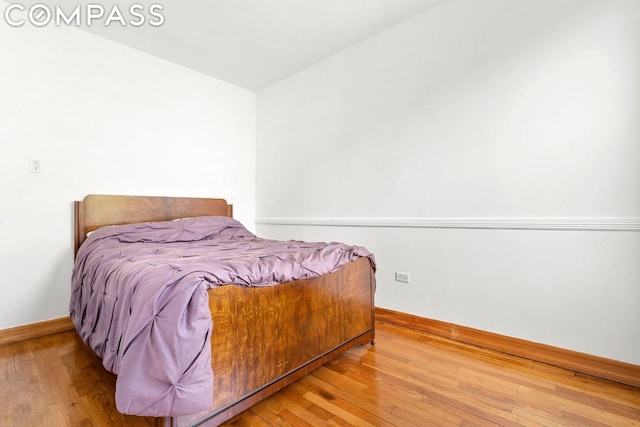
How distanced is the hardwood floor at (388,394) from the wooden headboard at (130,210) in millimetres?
969

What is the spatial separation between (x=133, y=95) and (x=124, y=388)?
266 centimetres

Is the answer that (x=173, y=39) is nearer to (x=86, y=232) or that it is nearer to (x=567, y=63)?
(x=86, y=232)

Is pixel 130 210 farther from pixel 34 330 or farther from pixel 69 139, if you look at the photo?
pixel 34 330

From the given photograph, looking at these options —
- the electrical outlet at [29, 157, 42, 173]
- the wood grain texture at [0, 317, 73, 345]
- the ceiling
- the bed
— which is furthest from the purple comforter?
the ceiling

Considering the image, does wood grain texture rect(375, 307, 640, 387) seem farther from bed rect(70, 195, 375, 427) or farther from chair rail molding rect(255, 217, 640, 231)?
chair rail molding rect(255, 217, 640, 231)

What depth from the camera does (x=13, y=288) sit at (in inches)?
86.7

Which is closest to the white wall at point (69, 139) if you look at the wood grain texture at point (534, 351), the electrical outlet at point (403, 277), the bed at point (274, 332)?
the bed at point (274, 332)

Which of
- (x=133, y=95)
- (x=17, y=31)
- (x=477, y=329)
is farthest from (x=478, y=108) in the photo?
(x=17, y=31)

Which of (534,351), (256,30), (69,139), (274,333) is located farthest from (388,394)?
(69,139)

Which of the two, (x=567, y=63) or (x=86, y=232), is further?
(x=86, y=232)

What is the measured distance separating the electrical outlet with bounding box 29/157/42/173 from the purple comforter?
99cm

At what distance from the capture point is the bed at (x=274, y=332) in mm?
1173

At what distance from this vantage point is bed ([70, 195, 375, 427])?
3.85 ft

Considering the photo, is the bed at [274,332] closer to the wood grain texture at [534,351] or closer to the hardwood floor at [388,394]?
the hardwood floor at [388,394]
